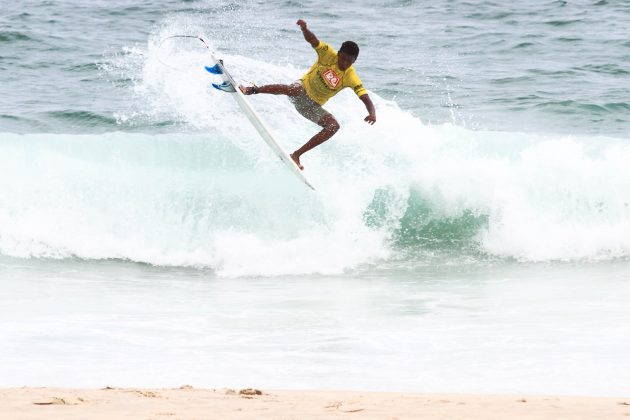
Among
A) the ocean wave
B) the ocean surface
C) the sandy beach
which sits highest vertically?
the ocean wave

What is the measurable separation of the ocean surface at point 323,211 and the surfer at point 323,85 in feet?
6.06

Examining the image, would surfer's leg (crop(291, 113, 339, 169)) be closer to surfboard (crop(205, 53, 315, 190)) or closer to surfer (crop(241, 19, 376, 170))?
surfer (crop(241, 19, 376, 170))

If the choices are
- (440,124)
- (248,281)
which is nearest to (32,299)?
(248,281)

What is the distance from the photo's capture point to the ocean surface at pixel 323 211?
20.9ft

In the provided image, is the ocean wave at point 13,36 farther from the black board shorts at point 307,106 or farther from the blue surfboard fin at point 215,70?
the black board shorts at point 307,106

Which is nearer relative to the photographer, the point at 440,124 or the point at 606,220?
the point at 606,220

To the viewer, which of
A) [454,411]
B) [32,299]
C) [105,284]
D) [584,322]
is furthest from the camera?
[105,284]

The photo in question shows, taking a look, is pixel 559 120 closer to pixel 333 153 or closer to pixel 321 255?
pixel 333 153

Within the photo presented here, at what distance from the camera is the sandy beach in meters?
4.39

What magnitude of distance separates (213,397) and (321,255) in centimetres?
579

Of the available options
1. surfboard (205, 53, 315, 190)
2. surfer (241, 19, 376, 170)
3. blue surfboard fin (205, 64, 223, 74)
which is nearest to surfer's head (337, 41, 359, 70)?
surfer (241, 19, 376, 170)

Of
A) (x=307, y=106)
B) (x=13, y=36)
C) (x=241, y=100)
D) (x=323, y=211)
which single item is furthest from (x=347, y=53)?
(x=13, y=36)

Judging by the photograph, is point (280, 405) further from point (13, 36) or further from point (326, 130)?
point (13, 36)

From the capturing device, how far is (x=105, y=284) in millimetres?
9211
